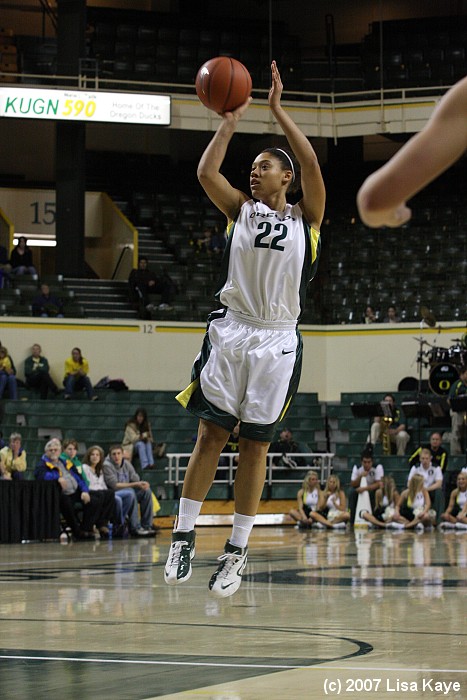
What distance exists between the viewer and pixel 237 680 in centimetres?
457

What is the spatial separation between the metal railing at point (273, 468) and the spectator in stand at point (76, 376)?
301cm

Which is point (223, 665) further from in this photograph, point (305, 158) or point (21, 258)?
point (21, 258)

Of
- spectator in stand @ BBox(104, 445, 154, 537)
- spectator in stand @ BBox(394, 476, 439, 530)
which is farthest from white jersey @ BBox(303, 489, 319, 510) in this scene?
spectator in stand @ BBox(104, 445, 154, 537)

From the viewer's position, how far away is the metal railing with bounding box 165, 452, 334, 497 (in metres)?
18.2

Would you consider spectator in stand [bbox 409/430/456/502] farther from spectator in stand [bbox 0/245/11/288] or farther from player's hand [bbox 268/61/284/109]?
player's hand [bbox 268/61/284/109]

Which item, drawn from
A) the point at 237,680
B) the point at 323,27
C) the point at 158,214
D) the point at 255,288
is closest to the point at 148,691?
the point at 237,680

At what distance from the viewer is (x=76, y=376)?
834 inches

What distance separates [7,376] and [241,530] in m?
14.9

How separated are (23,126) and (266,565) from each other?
21.0m

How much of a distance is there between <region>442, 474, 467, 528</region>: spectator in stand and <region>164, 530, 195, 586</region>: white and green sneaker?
38.2 ft

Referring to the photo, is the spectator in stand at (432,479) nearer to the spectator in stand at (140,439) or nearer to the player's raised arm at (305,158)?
the spectator in stand at (140,439)

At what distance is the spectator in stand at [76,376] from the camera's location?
21.1m

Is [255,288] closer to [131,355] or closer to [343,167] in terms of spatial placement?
[131,355]

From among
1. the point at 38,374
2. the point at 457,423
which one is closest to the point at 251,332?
the point at 457,423
